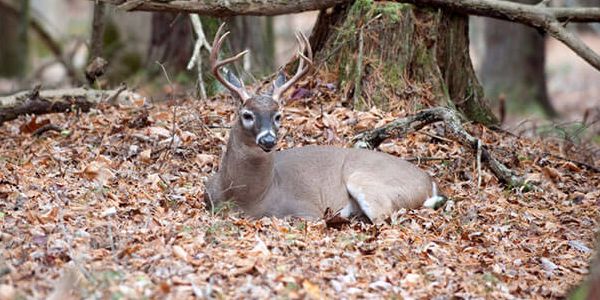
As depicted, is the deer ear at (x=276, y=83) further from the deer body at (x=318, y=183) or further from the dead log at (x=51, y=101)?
the dead log at (x=51, y=101)

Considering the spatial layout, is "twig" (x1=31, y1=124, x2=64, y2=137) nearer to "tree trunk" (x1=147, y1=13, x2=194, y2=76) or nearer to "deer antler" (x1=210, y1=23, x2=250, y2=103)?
"deer antler" (x1=210, y1=23, x2=250, y2=103)

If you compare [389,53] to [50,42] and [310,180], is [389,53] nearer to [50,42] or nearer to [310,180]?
[310,180]

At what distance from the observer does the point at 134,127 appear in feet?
28.7

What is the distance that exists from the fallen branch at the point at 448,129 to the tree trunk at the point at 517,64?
8.83 metres

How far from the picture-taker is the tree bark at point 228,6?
807 cm

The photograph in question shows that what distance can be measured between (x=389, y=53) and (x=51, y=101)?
10.4ft

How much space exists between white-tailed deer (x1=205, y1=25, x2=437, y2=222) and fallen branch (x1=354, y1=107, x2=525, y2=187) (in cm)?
41

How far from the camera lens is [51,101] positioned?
9.11 metres

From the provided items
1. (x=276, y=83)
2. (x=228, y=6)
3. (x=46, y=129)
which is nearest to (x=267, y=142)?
(x=276, y=83)

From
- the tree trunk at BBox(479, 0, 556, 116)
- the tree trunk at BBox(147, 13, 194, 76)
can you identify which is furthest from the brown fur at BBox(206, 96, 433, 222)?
the tree trunk at BBox(479, 0, 556, 116)

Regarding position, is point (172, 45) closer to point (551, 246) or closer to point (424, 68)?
point (424, 68)

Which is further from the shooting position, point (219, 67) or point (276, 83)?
point (276, 83)

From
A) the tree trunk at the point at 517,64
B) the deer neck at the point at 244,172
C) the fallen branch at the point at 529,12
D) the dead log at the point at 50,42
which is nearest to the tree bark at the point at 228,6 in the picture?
the fallen branch at the point at 529,12

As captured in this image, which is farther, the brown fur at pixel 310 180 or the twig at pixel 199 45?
the twig at pixel 199 45
